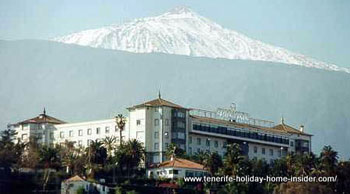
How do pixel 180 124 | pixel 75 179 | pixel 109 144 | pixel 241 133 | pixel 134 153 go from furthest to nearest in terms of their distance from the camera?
pixel 241 133
pixel 180 124
pixel 109 144
pixel 134 153
pixel 75 179

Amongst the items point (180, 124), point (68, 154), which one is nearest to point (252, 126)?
point (180, 124)

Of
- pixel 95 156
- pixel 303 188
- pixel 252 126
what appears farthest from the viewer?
pixel 252 126

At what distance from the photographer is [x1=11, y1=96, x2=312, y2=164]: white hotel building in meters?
150

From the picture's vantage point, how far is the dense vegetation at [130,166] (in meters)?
131

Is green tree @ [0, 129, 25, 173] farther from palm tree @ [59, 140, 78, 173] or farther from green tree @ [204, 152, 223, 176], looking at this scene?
green tree @ [204, 152, 223, 176]

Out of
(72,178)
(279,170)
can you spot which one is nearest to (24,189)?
(72,178)

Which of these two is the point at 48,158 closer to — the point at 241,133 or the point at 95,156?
the point at 95,156

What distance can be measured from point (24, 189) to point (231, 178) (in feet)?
91.3

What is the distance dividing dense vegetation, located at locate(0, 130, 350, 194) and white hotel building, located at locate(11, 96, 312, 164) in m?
7.20

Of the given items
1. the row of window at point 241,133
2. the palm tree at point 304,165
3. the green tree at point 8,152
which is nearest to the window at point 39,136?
the green tree at point 8,152

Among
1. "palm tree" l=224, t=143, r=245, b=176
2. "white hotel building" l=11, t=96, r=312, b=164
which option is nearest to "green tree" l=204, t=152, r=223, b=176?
"palm tree" l=224, t=143, r=245, b=176

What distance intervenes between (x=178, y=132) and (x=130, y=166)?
1534 centimetres

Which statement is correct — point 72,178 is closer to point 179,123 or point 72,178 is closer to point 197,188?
point 197,188

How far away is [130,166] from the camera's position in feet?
455
